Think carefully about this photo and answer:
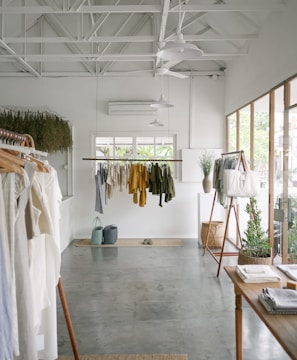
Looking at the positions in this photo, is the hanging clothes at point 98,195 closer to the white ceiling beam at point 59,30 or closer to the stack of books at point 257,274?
the white ceiling beam at point 59,30

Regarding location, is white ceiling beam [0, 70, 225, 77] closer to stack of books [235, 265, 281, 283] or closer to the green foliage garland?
the green foliage garland

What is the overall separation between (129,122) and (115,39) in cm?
240

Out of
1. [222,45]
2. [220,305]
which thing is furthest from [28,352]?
[222,45]

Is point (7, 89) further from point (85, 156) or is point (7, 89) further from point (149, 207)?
point (149, 207)

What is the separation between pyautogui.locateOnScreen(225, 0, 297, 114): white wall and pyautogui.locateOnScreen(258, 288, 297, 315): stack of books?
277 cm

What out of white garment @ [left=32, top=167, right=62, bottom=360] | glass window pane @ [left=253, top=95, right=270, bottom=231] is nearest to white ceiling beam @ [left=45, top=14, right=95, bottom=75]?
glass window pane @ [left=253, top=95, right=270, bottom=231]

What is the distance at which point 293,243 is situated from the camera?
3.88 metres

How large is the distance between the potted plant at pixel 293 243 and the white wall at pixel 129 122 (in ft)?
10.2

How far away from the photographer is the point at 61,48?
6637 mm

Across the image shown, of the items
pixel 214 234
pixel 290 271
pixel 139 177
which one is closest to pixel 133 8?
pixel 139 177

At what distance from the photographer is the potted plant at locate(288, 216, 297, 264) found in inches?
150

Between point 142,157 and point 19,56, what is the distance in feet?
10.1

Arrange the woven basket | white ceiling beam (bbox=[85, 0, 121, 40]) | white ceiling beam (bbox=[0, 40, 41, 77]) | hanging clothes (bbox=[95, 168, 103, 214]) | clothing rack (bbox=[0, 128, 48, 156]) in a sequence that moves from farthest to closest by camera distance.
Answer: hanging clothes (bbox=[95, 168, 103, 214]) < the woven basket < white ceiling beam (bbox=[0, 40, 41, 77]) < white ceiling beam (bbox=[85, 0, 121, 40]) < clothing rack (bbox=[0, 128, 48, 156])

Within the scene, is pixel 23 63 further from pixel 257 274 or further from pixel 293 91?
pixel 257 274
